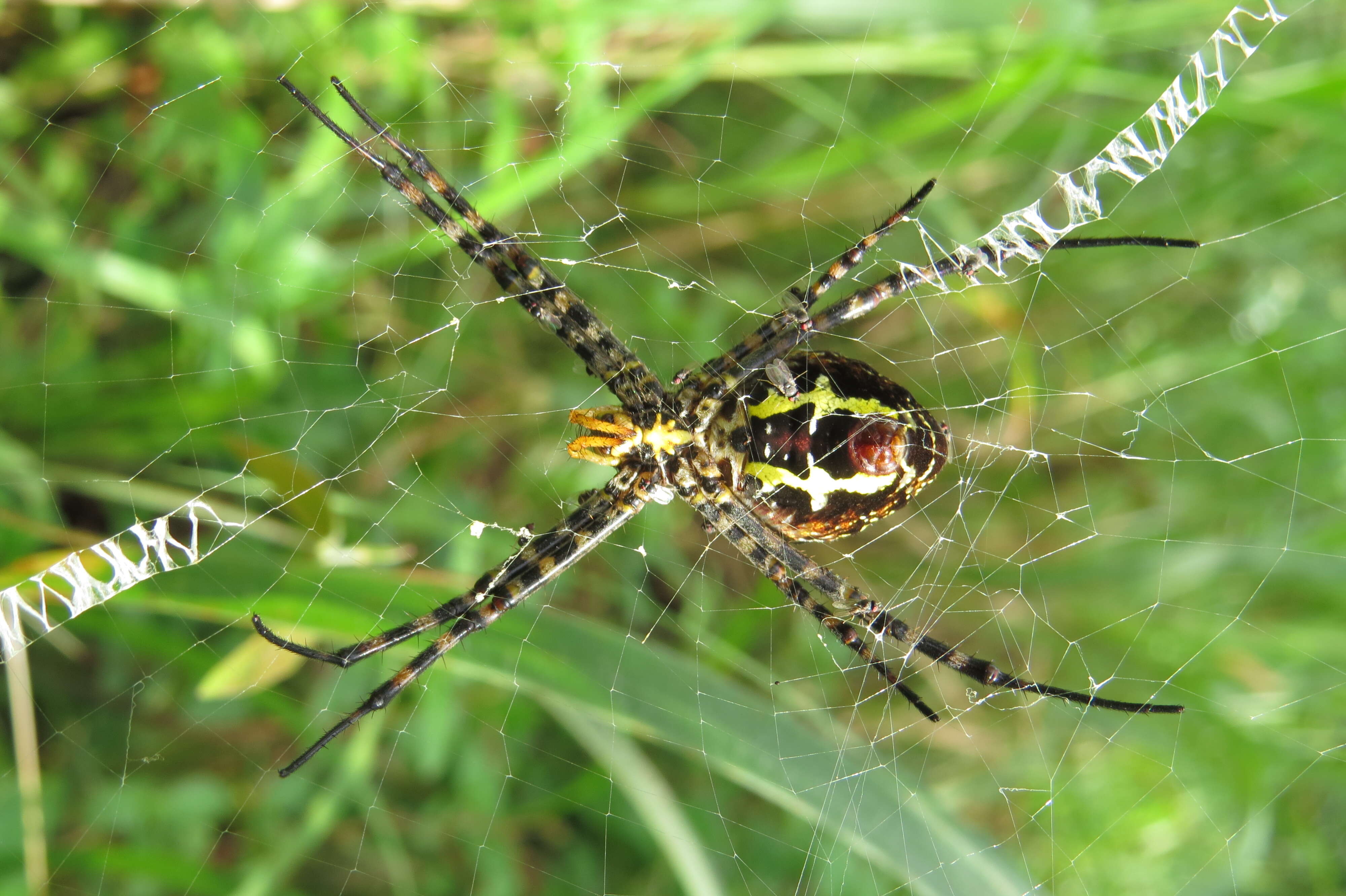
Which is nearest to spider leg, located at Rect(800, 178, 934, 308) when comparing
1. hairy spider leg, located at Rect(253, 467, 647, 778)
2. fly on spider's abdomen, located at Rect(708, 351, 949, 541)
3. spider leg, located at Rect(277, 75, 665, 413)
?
fly on spider's abdomen, located at Rect(708, 351, 949, 541)

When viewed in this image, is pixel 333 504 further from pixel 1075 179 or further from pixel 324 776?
pixel 1075 179

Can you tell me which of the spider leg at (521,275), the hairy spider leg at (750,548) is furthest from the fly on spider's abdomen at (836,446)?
the spider leg at (521,275)

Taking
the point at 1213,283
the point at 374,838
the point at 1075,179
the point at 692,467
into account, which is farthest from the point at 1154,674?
the point at 374,838

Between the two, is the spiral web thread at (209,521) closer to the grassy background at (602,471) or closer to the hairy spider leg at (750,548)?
the grassy background at (602,471)

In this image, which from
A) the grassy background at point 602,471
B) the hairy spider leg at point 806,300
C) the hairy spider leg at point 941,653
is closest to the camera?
the hairy spider leg at point 806,300

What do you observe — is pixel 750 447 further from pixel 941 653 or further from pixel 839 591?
pixel 941 653

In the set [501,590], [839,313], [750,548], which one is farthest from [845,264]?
[501,590]
